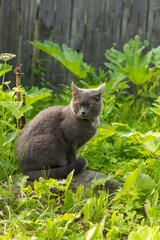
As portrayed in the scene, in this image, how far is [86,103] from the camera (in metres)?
3.03

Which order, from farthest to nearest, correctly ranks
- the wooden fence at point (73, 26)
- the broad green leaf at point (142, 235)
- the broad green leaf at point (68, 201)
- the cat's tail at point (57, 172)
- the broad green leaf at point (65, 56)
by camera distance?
the wooden fence at point (73, 26)
the broad green leaf at point (65, 56)
the cat's tail at point (57, 172)
the broad green leaf at point (68, 201)
the broad green leaf at point (142, 235)

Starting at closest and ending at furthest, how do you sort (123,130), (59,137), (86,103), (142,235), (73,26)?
(142,235) < (123,130) < (59,137) < (86,103) < (73,26)

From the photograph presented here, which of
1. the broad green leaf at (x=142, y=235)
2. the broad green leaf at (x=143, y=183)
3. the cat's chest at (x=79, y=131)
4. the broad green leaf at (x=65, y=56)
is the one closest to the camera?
the broad green leaf at (x=142, y=235)

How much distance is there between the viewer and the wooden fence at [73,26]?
4.74 m


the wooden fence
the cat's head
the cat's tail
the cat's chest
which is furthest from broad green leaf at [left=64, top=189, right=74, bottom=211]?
the wooden fence

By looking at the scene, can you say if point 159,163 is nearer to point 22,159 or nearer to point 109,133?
point 109,133

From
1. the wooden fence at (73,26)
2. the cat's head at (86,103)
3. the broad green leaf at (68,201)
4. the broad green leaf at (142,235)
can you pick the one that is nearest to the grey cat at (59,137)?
the cat's head at (86,103)

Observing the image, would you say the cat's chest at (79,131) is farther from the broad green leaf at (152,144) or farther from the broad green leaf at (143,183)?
the broad green leaf at (143,183)

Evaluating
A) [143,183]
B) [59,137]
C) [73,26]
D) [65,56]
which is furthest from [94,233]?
[73,26]

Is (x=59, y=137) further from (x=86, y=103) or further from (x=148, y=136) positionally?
(x=148, y=136)

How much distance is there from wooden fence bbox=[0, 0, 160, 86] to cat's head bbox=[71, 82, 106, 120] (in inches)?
76.6

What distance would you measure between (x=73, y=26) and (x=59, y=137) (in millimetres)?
2764

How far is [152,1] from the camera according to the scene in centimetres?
552

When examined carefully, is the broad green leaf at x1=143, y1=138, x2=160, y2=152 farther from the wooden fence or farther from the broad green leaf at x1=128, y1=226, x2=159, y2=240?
the wooden fence
